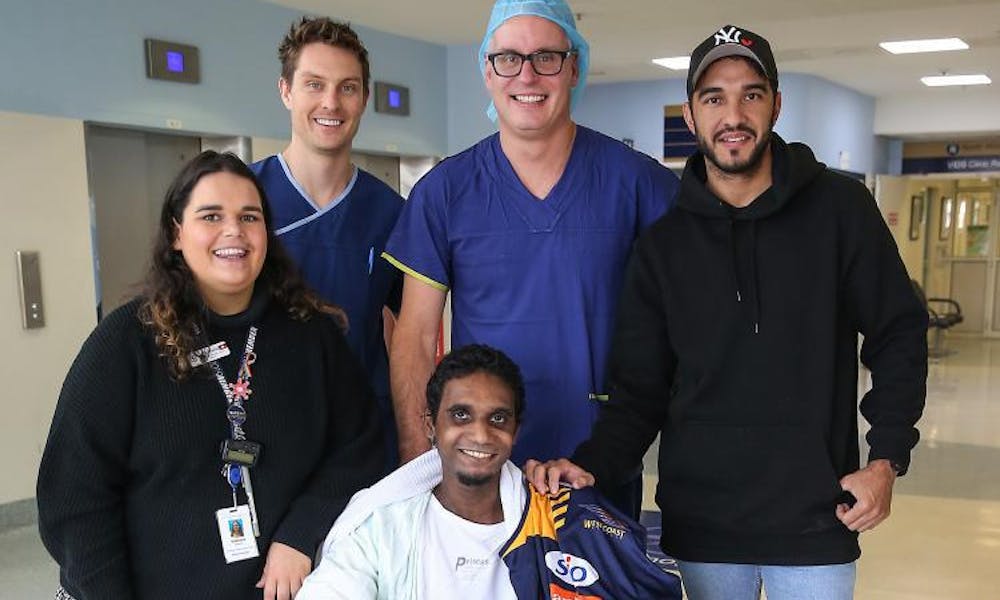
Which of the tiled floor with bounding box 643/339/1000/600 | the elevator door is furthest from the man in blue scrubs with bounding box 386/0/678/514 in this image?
the elevator door

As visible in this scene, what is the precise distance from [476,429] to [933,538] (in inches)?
137

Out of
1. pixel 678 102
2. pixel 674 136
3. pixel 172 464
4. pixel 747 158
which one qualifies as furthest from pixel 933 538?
pixel 678 102

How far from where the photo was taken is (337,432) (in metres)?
1.79

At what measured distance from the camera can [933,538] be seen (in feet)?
13.9

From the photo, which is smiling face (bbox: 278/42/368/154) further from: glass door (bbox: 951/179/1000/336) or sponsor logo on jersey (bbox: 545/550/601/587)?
glass door (bbox: 951/179/1000/336)

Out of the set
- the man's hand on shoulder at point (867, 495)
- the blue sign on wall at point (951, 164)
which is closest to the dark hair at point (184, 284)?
the man's hand on shoulder at point (867, 495)

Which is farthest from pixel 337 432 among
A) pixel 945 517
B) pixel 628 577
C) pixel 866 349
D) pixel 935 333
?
pixel 935 333

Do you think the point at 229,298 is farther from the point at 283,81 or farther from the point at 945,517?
the point at 945,517

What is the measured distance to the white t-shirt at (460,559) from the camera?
65.0 inches

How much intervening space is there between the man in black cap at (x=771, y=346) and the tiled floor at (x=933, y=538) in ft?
7.29

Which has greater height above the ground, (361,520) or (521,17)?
(521,17)

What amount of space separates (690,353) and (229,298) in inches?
36.7

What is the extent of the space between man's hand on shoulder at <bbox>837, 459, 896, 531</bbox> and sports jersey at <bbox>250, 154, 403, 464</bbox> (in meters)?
1.15

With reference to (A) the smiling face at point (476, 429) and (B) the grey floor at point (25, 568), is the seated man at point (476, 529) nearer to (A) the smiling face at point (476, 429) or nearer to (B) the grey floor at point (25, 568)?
(A) the smiling face at point (476, 429)
